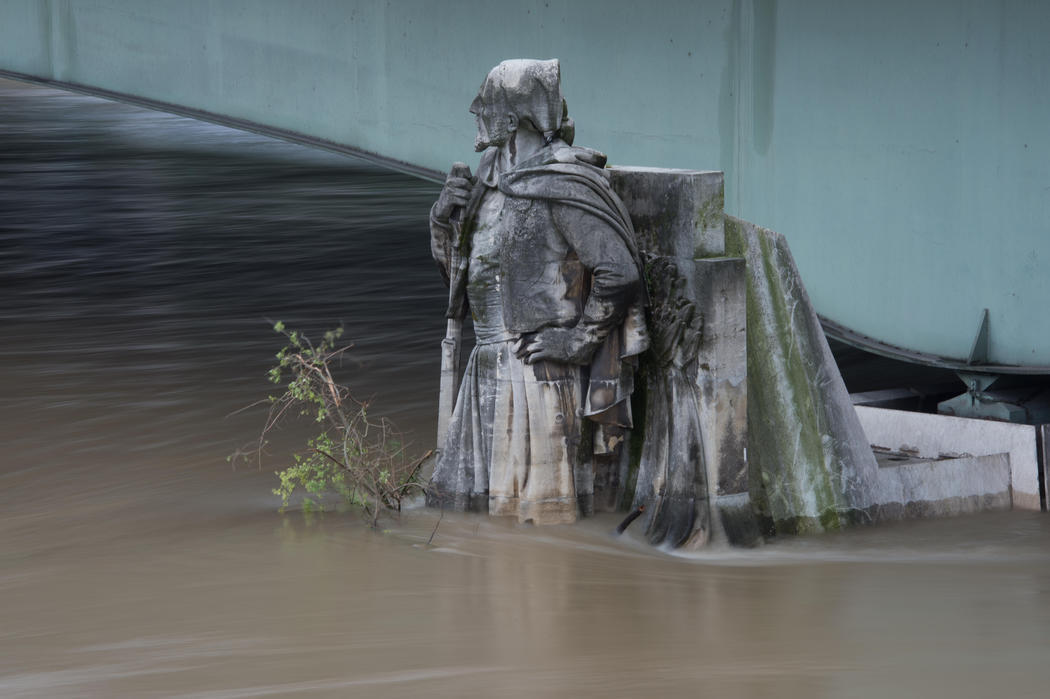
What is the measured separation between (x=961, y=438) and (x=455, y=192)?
3.38m

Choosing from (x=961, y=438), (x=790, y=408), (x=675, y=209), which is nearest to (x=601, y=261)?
(x=675, y=209)

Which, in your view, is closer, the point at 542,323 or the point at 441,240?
the point at 542,323

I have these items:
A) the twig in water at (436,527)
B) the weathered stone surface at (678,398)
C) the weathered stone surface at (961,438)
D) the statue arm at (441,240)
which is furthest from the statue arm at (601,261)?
the weathered stone surface at (961,438)

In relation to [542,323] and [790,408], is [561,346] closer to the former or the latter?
[542,323]

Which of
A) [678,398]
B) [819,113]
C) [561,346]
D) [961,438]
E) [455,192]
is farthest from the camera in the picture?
[819,113]

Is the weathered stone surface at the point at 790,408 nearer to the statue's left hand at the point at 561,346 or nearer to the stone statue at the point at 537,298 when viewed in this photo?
the stone statue at the point at 537,298

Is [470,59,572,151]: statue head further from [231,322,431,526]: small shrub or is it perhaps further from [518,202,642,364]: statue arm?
[231,322,431,526]: small shrub

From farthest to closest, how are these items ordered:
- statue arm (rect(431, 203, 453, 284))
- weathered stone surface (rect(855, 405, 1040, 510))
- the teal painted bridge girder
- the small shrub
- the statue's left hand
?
the teal painted bridge girder < weathered stone surface (rect(855, 405, 1040, 510)) < the small shrub < statue arm (rect(431, 203, 453, 284)) < the statue's left hand

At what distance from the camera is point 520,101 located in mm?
6941

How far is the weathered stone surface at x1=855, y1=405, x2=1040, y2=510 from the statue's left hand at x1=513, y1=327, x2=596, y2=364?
2.36m

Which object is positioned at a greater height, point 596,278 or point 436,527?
point 596,278

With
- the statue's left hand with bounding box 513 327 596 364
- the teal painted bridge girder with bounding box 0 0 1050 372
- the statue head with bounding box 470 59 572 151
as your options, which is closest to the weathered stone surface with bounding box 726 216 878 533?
the statue's left hand with bounding box 513 327 596 364

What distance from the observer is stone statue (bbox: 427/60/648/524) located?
681cm

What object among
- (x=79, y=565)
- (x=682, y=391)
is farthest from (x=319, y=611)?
(x=682, y=391)
